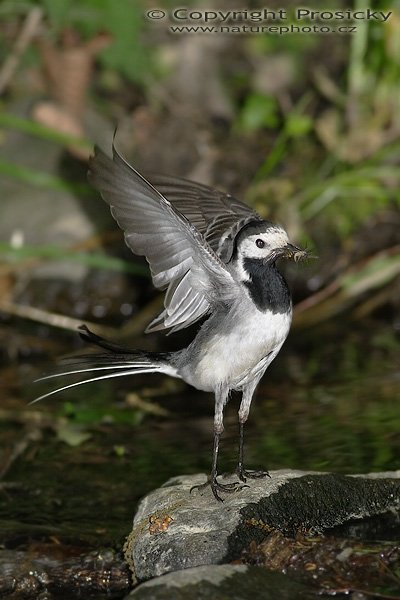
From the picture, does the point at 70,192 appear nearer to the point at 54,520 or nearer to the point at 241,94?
the point at 241,94

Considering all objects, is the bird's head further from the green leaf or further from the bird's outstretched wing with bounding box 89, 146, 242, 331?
the green leaf

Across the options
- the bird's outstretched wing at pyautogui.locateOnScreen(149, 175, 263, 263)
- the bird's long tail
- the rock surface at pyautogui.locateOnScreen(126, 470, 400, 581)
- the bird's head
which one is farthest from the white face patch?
the rock surface at pyautogui.locateOnScreen(126, 470, 400, 581)

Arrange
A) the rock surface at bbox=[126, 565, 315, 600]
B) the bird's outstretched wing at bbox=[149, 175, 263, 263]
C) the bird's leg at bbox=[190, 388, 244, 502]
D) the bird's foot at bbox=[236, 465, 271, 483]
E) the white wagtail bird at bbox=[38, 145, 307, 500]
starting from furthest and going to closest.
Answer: the bird's outstretched wing at bbox=[149, 175, 263, 263] → the bird's foot at bbox=[236, 465, 271, 483] → the bird's leg at bbox=[190, 388, 244, 502] → the white wagtail bird at bbox=[38, 145, 307, 500] → the rock surface at bbox=[126, 565, 315, 600]

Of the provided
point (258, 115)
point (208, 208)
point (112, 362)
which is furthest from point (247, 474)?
point (258, 115)

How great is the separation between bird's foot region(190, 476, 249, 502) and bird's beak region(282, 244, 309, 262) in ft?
3.02

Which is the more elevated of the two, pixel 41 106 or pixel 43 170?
pixel 41 106

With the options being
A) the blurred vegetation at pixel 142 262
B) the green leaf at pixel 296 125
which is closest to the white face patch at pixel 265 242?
the blurred vegetation at pixel 142 262

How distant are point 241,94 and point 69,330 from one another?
143 inches

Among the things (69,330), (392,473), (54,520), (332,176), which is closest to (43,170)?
(69,330)

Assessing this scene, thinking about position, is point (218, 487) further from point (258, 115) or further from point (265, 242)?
point (258, 115)

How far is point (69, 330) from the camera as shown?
739 centimetres

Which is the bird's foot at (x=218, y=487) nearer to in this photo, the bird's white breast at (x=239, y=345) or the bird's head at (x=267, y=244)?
Result: the bird's white breast at (x=239, y=345)

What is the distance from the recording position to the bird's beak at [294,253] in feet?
13.4

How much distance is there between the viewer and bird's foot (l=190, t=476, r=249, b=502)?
4125mm
